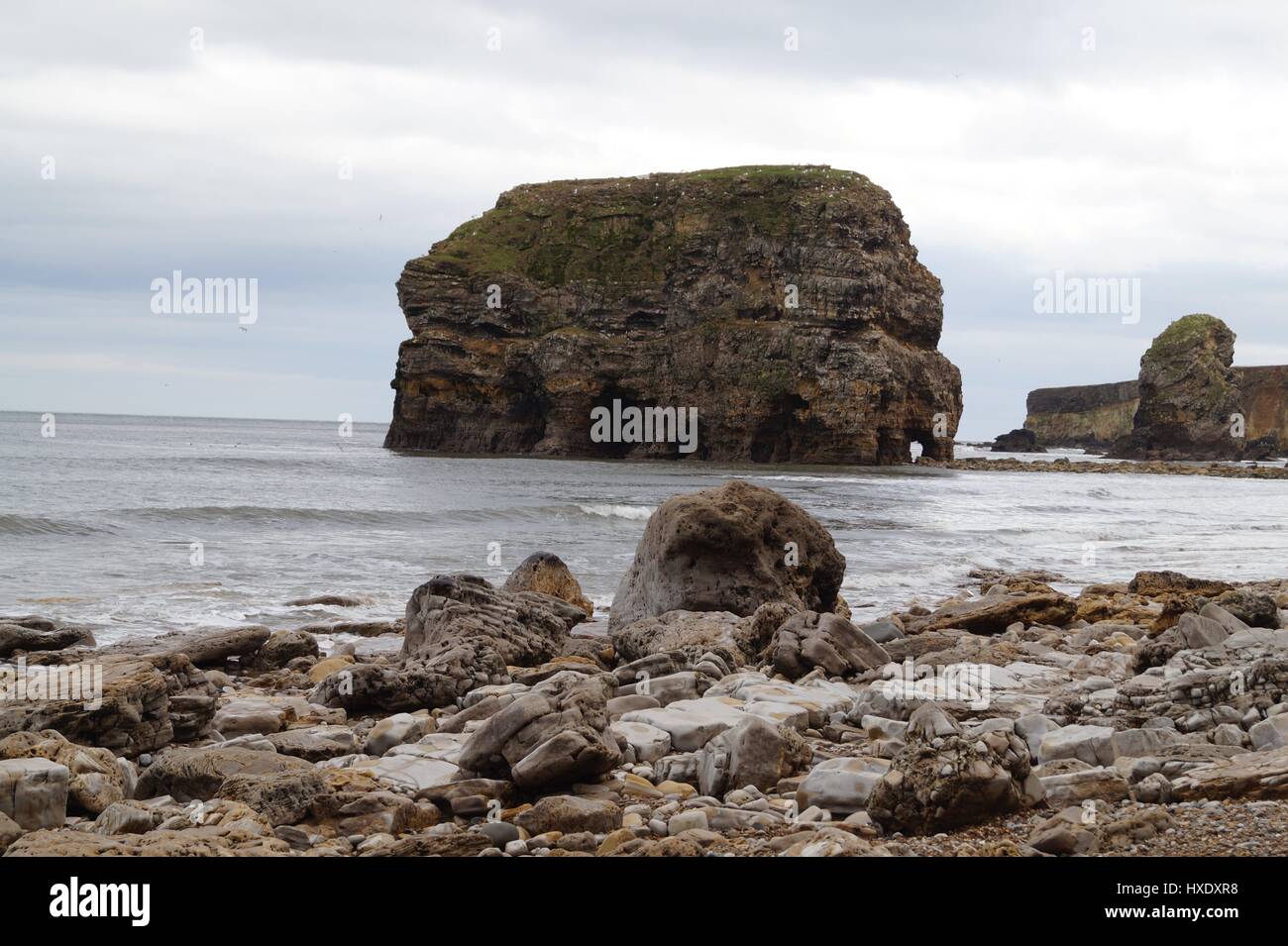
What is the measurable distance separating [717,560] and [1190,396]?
98411mm

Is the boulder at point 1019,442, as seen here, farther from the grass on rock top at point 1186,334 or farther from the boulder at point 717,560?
the boulder at point 717,560

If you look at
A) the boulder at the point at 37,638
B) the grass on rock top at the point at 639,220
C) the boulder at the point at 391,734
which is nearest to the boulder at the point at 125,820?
the boulder at the point at 391,734

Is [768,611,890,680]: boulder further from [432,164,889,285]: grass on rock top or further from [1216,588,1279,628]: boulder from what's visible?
[432,164,889,285]: grass on rock top

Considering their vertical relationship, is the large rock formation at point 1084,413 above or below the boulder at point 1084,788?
above

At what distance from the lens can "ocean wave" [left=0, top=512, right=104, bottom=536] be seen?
20641mm

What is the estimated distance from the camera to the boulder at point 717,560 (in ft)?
36.2

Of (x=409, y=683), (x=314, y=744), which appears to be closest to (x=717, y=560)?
(x=409, y=683)

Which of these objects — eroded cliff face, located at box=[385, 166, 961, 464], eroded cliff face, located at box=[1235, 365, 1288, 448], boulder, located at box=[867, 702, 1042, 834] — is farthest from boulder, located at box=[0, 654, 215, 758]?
eroded cliff face, located at box=[1235, 365, 1288, 448]

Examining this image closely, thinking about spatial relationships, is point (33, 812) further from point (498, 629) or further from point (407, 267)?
point (407, 267)

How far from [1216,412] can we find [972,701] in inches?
4016

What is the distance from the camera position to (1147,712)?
634 centimetres

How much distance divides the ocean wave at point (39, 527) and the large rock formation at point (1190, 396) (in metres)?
95.7

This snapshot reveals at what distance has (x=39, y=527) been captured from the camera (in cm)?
2106

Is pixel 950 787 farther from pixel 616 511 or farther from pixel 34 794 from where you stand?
pixel 616 511
